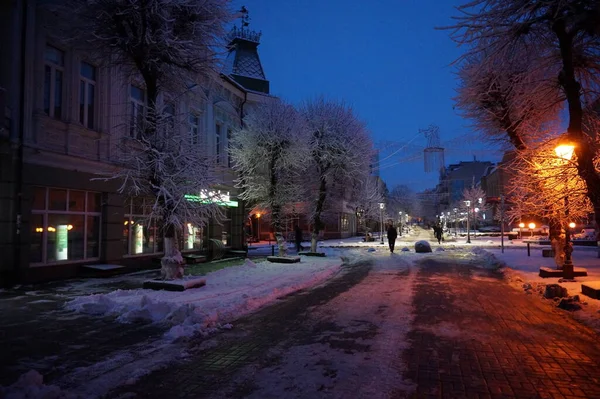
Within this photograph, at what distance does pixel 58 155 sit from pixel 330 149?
592 inches

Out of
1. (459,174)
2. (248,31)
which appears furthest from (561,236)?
(459,174)

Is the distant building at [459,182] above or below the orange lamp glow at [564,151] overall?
above

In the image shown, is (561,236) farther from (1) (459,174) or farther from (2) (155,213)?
(1) (459,174)

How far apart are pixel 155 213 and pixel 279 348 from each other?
22.4 feet

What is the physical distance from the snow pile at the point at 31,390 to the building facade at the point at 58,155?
Answer: 8659 millimetres

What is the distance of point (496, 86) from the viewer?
1423 centimetres

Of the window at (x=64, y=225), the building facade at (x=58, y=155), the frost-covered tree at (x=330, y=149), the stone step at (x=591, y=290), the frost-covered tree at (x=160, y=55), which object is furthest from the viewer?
the frost-covered tree at (x=330, y=149)

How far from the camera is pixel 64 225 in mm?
14430

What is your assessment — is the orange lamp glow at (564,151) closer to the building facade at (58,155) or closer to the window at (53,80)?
the building facade at (58,155)

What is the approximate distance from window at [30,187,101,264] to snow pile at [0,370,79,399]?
31.4 ft

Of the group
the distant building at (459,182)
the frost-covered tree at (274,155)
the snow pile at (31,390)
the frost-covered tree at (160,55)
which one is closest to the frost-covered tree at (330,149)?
the frost-covered tree at (274,155)

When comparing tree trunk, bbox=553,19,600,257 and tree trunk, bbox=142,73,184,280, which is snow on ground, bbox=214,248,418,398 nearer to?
tree trunk, bbox=553,19,600,257

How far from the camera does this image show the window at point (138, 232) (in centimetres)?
1736

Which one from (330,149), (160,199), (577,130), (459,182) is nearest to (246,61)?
(330,149)
